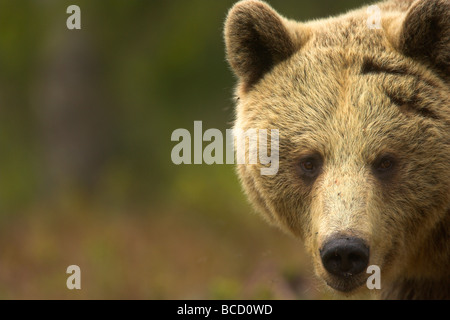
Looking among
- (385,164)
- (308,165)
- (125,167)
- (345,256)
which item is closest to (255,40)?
(308,165)

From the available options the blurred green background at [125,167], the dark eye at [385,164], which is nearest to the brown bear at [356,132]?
the dark eye at [385,164]

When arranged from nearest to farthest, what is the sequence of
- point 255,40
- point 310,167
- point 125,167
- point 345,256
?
point 345,256
point 310,167
point 255,40
point 125,167

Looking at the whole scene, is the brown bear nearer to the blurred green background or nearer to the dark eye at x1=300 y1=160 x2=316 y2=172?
the dark eye at x1=300 y1=160 x2=316 y2=172

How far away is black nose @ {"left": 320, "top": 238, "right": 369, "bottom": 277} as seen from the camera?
13.5 feet

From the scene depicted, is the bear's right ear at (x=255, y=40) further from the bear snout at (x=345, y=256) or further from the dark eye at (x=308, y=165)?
the bear snout at (x=345, y=256)

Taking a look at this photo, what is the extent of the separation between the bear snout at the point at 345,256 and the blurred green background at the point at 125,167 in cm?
71

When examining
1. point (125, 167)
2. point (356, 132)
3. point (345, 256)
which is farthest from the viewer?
point (125, 167)

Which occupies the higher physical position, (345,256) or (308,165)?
(308,165)

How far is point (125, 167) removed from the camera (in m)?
10.8

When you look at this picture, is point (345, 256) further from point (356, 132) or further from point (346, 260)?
point (356, 132)

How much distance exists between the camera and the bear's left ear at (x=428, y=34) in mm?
4637

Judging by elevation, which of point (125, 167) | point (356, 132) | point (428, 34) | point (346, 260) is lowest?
point (346, 260)

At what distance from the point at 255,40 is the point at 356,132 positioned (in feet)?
3.51

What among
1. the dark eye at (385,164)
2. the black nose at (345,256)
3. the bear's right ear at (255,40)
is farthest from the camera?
A: the bear's right ear at (255,40)
